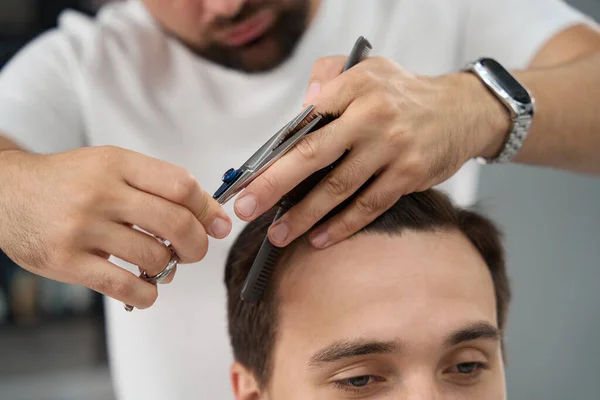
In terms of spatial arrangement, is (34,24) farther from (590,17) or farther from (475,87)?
(590,17)

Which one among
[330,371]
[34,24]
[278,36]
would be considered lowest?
[330,371]

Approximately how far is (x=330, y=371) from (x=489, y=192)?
0.48 metres

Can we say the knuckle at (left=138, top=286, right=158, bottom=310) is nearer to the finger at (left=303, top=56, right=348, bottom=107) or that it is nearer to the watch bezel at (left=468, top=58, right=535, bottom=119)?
the finger at (left=303, top=56, right=348, bottom=107)

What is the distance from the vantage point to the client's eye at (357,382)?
31.4 inches

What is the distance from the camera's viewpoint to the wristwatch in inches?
31.9

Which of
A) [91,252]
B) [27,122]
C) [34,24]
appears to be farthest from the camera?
[34,24]

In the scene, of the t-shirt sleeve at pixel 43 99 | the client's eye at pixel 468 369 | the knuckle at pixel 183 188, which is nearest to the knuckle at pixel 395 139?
the knuckle at pixel 183 188

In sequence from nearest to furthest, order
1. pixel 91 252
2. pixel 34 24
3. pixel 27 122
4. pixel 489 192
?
pixel 91 252, pixel 27 122, pixel 489 192, pixel 34 24

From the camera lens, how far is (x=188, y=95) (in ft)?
3.59

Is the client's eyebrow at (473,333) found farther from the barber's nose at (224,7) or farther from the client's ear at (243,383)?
the barber's nose at (224,7)

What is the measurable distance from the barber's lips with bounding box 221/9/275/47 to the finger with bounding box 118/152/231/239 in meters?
0.43

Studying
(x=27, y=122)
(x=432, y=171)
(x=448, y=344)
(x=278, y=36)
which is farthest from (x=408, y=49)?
(x=27, y=122)

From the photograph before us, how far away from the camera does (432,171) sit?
738 millimetres

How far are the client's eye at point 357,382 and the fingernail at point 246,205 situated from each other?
A: 271mm
